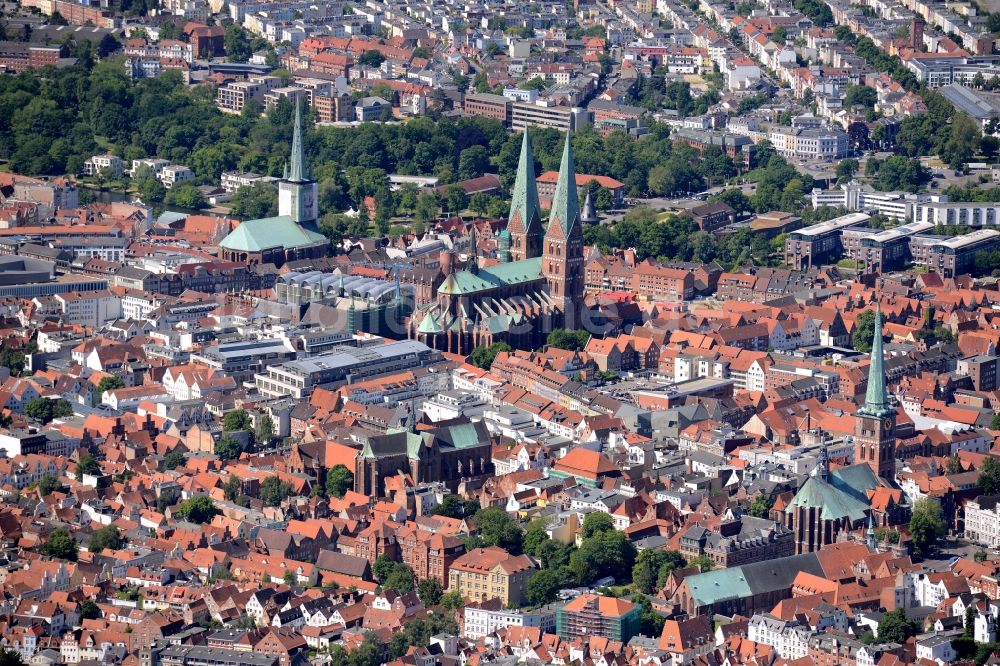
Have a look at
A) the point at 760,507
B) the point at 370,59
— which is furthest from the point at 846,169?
the point at 760,507

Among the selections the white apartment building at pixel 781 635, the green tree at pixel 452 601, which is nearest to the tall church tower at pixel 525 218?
the green tree at pixel 452 601

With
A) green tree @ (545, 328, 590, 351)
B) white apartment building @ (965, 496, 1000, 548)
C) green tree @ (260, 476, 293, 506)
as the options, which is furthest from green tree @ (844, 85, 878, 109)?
green tree @ (260, 476, 293, 506)

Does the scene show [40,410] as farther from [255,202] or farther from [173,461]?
[255,202]

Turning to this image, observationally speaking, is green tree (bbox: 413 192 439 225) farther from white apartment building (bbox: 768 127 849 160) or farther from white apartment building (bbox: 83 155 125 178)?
white apartment building (bbox: 768 127 849 160)

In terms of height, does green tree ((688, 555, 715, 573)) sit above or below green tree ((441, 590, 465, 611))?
above

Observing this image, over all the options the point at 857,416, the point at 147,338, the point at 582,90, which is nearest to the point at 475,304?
the point at 147,338
